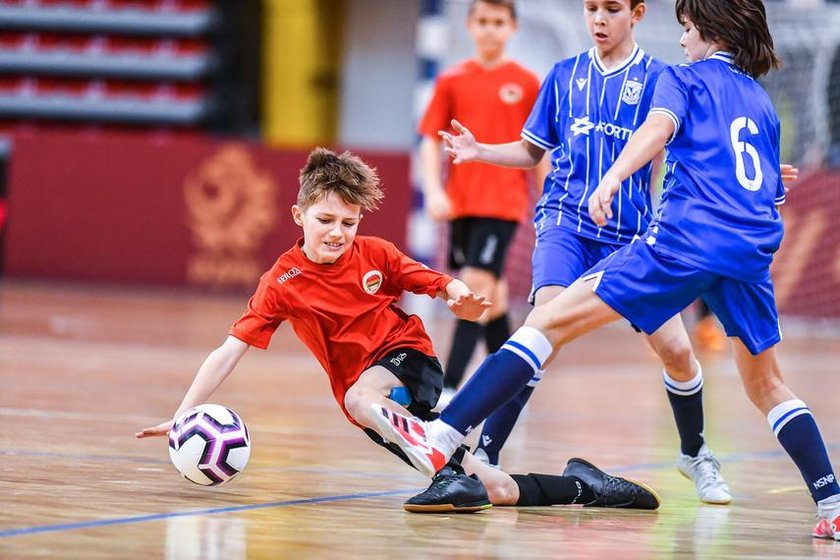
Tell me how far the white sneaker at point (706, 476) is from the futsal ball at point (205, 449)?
4.84ft

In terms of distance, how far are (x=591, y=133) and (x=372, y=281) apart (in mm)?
933

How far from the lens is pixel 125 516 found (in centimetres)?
372

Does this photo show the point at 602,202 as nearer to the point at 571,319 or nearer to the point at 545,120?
the point at 571,319

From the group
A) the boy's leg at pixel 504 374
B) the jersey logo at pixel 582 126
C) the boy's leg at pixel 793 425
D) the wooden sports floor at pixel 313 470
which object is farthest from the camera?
the jersey logo at pixel 582 126

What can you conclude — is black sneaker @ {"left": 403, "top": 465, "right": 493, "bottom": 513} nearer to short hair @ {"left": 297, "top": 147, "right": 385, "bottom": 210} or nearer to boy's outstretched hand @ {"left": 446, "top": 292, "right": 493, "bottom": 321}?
boy's outstretched hand @ {"left": 446, "top": 292, "right": 493, "bottom": 321}

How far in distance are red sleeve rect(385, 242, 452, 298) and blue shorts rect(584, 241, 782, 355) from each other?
536 millimetres

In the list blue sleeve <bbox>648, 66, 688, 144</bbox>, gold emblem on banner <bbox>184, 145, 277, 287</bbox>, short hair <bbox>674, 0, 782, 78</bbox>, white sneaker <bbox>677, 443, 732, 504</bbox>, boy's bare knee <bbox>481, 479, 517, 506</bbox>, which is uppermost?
short hair <bbox>674, 0, 782, 78</bbox>

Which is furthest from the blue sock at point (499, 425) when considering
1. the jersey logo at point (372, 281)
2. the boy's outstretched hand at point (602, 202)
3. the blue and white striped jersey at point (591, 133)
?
the boy's outstretched hand at point (602, 202)

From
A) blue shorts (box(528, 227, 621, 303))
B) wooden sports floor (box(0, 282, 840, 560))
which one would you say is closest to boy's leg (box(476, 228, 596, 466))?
blue shorts (box(528, 227, 621, 303))

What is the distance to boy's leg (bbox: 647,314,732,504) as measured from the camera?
468 cm

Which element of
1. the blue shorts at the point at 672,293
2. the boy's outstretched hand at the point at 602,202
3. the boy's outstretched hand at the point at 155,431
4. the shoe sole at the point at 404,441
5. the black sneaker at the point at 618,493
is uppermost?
the boy's outstretched hand at the point at 602,202

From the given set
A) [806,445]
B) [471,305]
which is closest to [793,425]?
[806,445]

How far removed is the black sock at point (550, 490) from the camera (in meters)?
4.31

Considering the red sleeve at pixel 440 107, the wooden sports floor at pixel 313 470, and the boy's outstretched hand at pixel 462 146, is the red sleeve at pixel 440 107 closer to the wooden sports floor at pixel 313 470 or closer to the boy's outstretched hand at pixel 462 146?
the wooden sports floor at pixel 313 470
